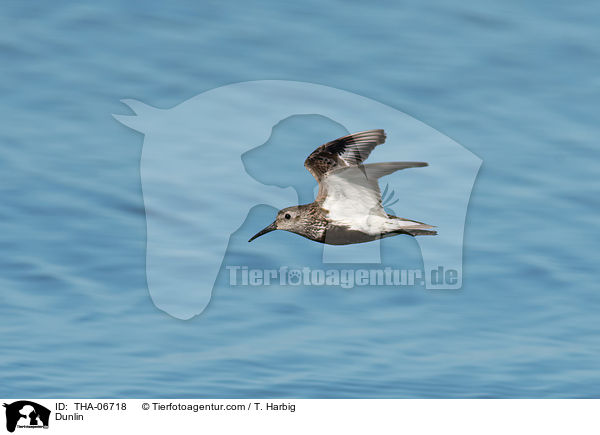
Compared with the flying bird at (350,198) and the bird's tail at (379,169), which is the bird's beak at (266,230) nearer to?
the flying bird at (350,198)

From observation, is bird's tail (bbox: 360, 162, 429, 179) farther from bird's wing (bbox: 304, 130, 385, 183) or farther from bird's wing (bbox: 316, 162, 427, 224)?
bird's wing (bbox: 304, 130, 385, 183)

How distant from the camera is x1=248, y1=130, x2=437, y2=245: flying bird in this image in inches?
350

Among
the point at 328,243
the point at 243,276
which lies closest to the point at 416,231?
the point at 328,243

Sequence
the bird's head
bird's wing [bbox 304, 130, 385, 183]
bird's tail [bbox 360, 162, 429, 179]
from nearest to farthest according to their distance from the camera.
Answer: bird's tail [bbox 360, 162, 429, 179] < bird's wing [bbox 304, 130, 385, 183] < the bird's head

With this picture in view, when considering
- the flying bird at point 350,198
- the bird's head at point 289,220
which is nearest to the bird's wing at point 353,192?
the flying bird at point 350,198

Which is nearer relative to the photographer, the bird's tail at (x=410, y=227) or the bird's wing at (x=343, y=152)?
the bird's wing at (x=343, y=152)

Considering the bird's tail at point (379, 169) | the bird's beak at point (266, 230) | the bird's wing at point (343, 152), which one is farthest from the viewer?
the bird's beak at point (266, 230)

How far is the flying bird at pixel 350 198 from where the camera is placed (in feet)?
29.1

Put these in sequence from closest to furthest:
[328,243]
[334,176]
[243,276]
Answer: [334,176], [328,243], [243,276]

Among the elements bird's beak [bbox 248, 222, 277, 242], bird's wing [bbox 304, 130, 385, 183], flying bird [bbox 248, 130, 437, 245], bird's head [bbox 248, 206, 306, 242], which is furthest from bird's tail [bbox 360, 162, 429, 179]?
bird's beak [bbox 248, 222, 277, 242]
